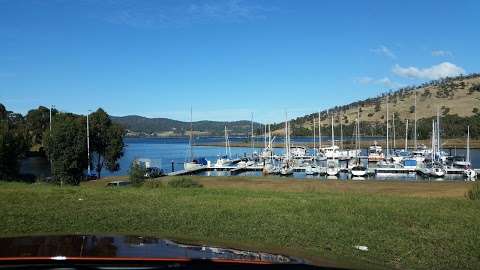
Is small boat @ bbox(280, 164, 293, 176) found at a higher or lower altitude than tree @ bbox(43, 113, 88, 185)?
lower

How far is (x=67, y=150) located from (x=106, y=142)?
18.8m

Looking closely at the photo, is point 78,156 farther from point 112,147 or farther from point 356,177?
point 356,177

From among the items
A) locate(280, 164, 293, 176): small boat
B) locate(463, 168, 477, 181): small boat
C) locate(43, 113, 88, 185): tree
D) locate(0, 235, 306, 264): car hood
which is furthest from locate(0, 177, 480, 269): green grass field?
locate(280, 164, 293, 176): small boat

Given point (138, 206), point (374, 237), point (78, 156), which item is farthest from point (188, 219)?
point (78, 156)

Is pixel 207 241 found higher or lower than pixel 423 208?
higher

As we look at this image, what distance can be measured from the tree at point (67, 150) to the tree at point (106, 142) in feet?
37.0

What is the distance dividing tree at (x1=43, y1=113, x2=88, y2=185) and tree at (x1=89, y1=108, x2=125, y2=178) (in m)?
11.3

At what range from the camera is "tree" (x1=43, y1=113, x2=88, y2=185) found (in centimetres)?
6825

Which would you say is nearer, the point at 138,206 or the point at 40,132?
the point at 138,206

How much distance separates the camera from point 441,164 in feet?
299

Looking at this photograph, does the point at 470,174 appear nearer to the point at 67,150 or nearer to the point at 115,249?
the point at 67,150

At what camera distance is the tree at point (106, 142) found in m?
88.3

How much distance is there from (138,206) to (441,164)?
279ft

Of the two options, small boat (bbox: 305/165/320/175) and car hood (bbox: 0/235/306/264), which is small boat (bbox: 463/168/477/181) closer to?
small boat (bbox: 305/165/320/175)
